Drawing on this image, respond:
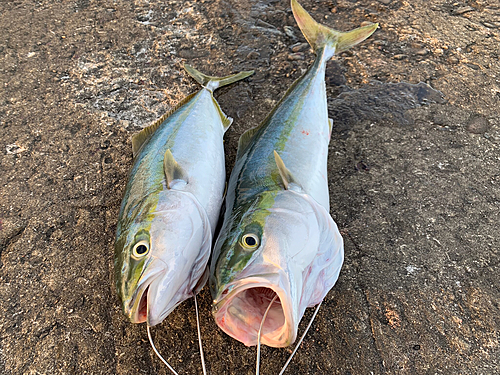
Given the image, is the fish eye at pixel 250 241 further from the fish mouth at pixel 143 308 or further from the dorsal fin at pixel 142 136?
the dorsal fin at pixel 142 136

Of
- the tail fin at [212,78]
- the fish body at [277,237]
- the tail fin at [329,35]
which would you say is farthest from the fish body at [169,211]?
the tail fin at [329,35]

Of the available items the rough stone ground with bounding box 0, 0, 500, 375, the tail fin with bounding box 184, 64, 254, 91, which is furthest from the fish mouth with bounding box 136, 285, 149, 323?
the tail fin with bounding box 184, 64, 254, 91

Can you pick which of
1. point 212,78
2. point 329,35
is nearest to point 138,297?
point 212,78

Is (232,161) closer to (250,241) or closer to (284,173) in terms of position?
(284,173)

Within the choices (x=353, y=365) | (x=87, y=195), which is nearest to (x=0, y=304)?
(x=87, y=195)

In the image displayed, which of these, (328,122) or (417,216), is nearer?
(417,216)

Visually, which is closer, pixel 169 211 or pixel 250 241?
pixel 250 241

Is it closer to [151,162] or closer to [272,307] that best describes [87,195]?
[151,162]
